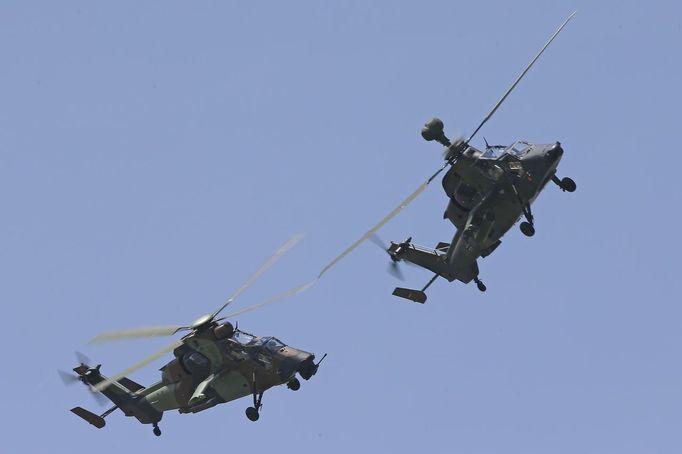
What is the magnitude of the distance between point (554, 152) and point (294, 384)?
56.5ft

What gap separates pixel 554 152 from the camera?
70.6 meters

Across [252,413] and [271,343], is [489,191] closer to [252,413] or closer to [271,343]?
[271,343]

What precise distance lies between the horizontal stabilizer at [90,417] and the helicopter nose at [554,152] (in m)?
28.2

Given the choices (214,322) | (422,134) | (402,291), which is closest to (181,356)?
(214,322)

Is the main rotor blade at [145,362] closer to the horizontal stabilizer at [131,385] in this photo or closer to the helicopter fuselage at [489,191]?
the horizontal stabilizer at [131,385]

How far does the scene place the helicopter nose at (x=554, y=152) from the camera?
7050 centimetres

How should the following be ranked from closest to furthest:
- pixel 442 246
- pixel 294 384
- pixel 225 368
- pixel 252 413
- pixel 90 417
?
pixel 252 413
pixel 294 384
pixel 225 368
pixel 442 246
pixel 90 417

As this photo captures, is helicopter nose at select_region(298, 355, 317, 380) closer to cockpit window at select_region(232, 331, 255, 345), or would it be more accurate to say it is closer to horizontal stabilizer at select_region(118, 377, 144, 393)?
cockpit window at select_region(232, 331, 255, 345)

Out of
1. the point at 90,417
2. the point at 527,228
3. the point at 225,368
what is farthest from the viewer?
the point at 90,417

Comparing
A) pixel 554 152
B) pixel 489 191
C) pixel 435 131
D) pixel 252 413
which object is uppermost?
pixel 435 131

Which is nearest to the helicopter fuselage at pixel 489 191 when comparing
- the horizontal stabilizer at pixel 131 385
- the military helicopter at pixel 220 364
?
the military helicopter at pixel 220 364

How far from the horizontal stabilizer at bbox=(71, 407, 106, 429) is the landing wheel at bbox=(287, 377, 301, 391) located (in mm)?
12165

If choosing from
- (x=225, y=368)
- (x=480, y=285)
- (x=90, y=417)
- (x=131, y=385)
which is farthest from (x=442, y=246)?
(x=90, y=417)

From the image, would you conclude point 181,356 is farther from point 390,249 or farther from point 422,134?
point 422,134
